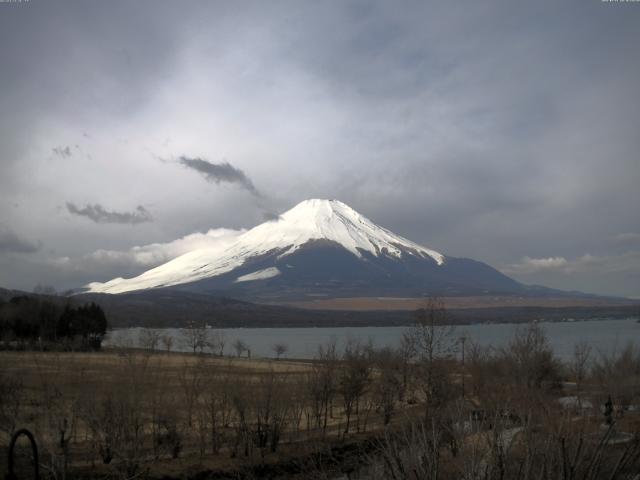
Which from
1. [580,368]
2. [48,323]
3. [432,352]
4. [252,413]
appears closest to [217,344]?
[48,323]

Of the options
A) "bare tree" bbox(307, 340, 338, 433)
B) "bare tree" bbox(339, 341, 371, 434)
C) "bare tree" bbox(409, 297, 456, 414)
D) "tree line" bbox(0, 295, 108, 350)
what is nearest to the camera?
"bare tree" bbox(409, 297, 456, 414)

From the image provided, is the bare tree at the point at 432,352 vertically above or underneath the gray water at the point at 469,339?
above

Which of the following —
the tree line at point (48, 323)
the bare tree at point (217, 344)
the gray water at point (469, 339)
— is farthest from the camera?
the bare tree at point (217, 344)

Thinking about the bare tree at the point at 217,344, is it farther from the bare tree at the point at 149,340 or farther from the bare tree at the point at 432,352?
the bare tree at the point at 432,352

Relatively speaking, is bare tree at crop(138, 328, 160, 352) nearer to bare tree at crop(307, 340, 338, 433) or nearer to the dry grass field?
bare tree at crop(307, 340, 338, 433)

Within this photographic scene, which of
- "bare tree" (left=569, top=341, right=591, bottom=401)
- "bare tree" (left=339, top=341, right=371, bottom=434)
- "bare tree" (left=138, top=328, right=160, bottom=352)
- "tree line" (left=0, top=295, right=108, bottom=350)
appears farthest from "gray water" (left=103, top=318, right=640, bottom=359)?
"bare tree" (left=339, top=341, right=371, bottom=434)

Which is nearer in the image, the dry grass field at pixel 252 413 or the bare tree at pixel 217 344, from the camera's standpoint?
the dry grass field at pixel 252 413

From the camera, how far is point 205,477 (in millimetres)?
20734

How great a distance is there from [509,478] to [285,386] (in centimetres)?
1943

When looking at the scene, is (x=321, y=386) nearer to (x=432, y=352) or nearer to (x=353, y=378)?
(x=353, y=378)

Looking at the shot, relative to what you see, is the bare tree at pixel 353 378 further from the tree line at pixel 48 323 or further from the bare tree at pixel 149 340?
the tree line at pixel 48 323

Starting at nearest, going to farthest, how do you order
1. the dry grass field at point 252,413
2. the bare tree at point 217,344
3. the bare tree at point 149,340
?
1. the dry grass field at point 252,413
2. the bare tree at point 149,340
3. the bare tree at point 217,344

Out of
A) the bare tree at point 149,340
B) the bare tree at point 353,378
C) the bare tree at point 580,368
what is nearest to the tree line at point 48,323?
the bare tree at point 149,340

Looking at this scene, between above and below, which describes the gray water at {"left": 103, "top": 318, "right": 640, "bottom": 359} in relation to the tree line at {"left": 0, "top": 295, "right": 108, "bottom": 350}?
below
